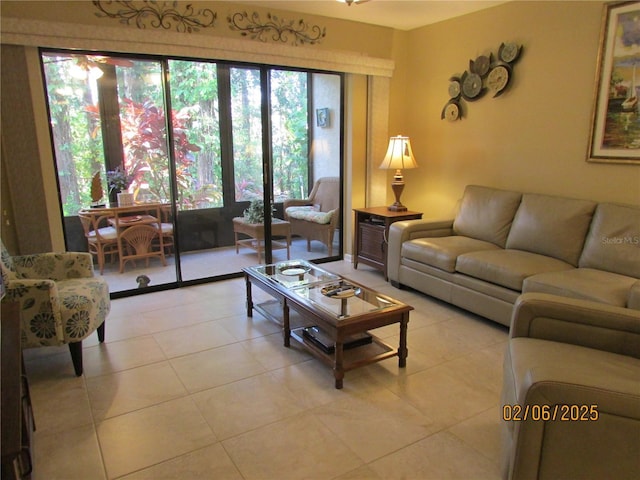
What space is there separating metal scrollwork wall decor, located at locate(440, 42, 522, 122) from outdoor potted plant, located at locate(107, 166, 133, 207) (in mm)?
3197

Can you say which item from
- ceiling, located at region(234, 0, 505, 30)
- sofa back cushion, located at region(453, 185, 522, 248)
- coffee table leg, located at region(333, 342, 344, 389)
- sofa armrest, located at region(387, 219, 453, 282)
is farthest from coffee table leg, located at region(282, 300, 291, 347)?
ceiling, located at region(234, 0, 505, 30)

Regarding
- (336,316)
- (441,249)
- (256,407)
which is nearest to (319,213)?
(441,249)

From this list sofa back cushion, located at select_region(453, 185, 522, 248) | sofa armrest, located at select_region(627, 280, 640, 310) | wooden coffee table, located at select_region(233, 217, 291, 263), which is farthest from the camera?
wooden coffee table, located at select_region(233, 217, 291, 263)

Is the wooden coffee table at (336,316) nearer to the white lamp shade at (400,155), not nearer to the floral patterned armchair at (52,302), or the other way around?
the floral patterned armchair at (52,302)

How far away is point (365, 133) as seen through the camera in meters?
4.94

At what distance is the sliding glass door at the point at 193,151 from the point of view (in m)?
3.63

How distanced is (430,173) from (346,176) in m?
0.94

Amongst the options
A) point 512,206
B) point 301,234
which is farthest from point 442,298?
point 301,234

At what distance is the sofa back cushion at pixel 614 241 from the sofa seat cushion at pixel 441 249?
0.74 metres

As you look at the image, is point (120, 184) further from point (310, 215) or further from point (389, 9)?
point (389, 9)

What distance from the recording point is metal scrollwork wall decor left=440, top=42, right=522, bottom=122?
3.86 meters

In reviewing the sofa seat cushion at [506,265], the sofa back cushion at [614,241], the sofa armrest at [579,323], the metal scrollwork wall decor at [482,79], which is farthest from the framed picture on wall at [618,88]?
the sofa armrest at [579,323]

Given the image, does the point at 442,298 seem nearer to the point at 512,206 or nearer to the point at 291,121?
the point at 512,206
